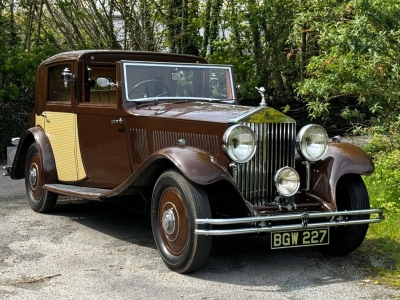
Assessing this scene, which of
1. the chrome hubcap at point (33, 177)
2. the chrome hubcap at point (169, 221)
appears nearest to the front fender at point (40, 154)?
the chrome hubcap at point (33, 177)

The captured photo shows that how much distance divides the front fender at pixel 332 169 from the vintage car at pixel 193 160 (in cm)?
1

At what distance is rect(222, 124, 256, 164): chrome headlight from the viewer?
4809 millimetres

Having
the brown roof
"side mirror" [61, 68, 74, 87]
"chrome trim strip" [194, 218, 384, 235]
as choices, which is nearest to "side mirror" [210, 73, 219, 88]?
the brown roof

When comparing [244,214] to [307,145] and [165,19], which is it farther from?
[165,19]

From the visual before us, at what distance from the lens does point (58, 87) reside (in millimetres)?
7012

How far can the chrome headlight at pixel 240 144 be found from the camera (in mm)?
4809

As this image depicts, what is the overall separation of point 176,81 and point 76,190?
5.06ft

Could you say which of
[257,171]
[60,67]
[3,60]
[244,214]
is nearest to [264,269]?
[244,214]

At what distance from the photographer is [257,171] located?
5.04m

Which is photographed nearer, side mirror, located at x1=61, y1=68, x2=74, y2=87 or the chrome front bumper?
the chrome front bumper

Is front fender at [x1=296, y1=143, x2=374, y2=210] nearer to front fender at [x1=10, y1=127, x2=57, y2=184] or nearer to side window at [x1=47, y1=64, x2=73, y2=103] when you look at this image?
side window at [x1=47, y1=64, x2=73, y2=103]

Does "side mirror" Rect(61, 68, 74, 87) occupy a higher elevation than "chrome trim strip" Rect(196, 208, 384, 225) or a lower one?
higher

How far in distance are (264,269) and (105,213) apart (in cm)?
280

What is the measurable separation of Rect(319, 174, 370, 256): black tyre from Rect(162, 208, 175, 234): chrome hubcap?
1469 millimetres
